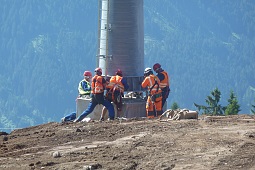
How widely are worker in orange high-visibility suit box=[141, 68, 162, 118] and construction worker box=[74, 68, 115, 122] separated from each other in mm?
1048

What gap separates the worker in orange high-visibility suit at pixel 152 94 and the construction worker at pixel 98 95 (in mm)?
1048

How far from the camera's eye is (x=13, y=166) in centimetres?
1492

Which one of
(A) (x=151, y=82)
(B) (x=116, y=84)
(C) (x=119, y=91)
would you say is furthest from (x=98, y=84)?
(A) (x=151, y=82)

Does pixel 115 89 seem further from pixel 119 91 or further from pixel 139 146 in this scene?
pixel 139 146

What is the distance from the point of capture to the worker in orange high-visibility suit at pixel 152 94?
23.9 metres

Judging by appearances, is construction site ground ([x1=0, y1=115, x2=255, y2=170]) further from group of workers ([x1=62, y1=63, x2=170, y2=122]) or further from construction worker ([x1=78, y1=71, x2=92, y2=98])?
construction worker ([x1=78, y1=71, x2=92, y2=98])

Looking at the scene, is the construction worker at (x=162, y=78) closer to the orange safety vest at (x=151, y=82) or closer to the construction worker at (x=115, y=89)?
the orange safety vest at (x=151, y=82)

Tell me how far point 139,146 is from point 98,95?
8.28 metres

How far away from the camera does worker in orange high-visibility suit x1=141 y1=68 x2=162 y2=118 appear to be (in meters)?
23.9

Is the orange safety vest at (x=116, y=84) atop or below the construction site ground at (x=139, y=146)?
atop

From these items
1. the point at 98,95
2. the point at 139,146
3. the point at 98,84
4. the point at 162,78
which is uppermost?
the point at 162,78

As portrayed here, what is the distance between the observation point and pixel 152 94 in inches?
950

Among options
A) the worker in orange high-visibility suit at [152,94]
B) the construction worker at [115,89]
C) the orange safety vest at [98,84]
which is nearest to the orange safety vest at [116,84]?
the construction worker at [115,89]

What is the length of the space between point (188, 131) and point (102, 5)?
32.8 feet
